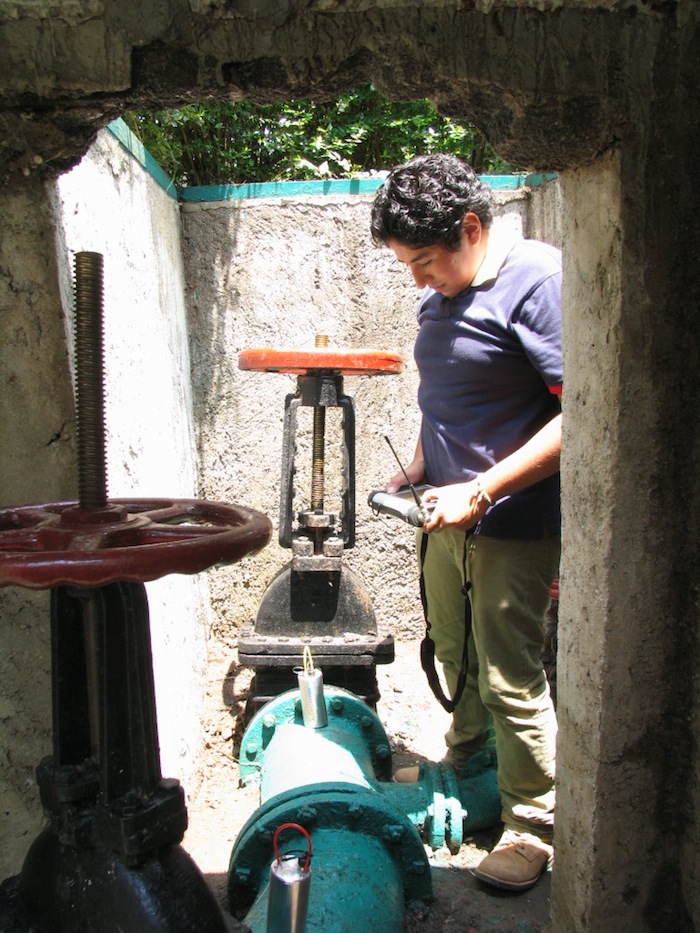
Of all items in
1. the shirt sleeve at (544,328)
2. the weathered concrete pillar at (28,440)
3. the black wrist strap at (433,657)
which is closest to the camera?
the weathered concrete pillar at (28,440)

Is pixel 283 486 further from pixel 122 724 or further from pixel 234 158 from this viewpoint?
pixel 234 158

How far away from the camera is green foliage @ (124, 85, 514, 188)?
4.57 m

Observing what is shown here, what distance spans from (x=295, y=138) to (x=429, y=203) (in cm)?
315

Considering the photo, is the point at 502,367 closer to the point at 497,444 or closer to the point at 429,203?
the point at 497,444

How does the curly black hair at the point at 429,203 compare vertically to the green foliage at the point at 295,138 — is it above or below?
below

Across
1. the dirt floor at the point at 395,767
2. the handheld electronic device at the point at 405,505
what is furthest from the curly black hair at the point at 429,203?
the dirt floor at the point at 395,767

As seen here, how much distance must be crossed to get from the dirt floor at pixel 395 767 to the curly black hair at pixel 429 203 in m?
1.84

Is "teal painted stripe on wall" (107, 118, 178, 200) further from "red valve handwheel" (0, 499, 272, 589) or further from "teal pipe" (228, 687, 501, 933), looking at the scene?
"teal pipe" (228, 687, 501, 933)

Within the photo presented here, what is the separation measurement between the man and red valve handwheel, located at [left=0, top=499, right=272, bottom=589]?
90cm

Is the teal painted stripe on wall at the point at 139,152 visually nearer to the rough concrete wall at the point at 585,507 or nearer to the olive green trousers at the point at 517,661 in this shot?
the rough concrete wall at the point at 585,507

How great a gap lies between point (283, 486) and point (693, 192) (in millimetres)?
1982

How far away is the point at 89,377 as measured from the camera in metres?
1.47

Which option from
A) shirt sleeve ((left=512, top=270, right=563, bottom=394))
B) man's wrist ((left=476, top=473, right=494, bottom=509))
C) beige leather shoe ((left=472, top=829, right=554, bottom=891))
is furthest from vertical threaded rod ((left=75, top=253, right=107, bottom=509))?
beige leather shoe ((left=472, top=829, right=554, bottom=891))

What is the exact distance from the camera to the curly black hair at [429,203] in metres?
2.36
